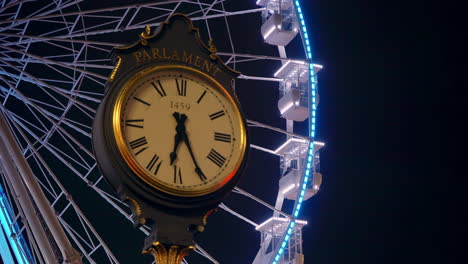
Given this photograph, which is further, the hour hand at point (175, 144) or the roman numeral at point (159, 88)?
the roman numeral at point (159, 88)

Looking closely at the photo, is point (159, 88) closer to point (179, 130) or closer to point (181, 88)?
point (181, 88)

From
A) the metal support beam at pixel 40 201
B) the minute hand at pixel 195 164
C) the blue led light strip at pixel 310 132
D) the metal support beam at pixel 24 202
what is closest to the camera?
the minute hand at pixel 195 164

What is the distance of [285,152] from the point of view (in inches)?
519

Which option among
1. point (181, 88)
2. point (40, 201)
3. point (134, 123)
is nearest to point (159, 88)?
point (181, 88)

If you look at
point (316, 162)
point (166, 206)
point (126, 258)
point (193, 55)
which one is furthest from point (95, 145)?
point (126, 258)

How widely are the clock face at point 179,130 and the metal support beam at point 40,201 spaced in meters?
6.46

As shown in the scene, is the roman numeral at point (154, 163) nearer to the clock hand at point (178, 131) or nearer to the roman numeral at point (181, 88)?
the clock hand at point (178, 131)

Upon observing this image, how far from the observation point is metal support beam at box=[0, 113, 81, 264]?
30.3 ft

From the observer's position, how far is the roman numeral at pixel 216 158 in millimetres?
3033

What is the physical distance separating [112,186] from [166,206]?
210 mm

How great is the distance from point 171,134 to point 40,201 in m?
6.78

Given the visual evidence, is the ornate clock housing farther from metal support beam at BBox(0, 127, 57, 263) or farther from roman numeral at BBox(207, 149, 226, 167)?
metal support beam at BBox(0, 127, 57, 263)

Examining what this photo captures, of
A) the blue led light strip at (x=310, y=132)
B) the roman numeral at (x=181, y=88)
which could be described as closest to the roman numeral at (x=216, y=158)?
the roman numeral at (x=181, y=88)

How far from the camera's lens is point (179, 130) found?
118 inches
